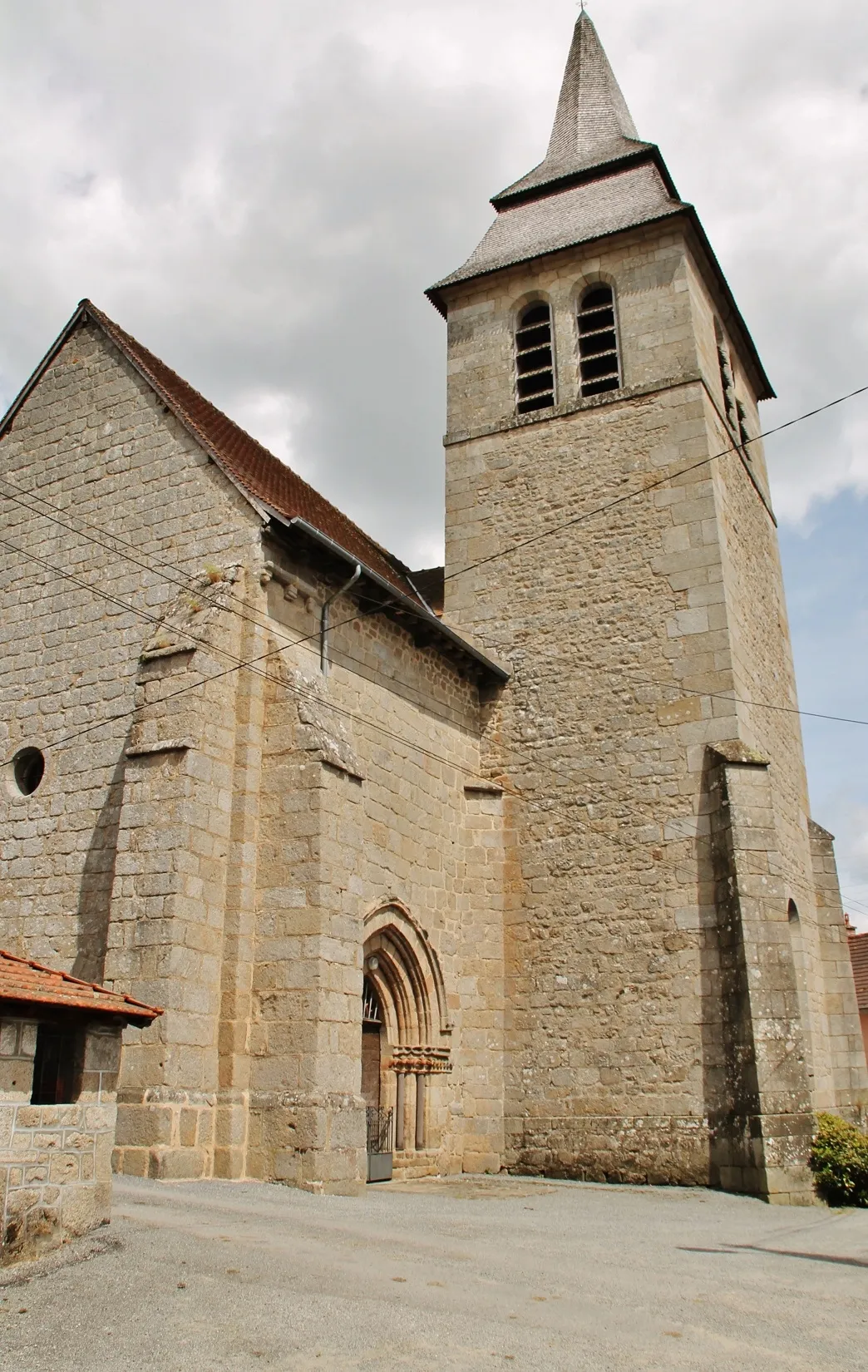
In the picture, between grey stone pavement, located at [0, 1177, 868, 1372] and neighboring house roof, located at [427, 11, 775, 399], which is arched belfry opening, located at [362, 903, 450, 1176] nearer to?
grey stone pavement, located at [0, 1177, 868, 1372]

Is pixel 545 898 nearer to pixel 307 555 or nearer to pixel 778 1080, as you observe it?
pixel 778 1080

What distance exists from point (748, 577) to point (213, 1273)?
39.8 ft

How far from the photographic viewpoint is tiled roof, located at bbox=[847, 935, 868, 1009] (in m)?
22.8

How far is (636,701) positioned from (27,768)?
22.6ft

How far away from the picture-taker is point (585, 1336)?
186 inches

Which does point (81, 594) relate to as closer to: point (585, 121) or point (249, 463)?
point (249, 463)

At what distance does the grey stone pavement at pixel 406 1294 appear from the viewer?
14.2ft

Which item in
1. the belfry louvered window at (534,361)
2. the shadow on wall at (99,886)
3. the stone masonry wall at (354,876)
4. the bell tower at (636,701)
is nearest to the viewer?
the stone masonry wall at (354,876)

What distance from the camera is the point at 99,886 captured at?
10.1 meters

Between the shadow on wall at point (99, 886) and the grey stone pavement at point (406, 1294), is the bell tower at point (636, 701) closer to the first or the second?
the grey stone pavement at point (406, 1294)

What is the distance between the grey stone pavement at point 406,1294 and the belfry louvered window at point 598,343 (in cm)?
1131

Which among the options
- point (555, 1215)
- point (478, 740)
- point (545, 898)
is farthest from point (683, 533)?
point (555, 1215)

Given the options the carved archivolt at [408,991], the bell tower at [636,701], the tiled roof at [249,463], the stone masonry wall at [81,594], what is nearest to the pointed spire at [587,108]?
the bell tower at [636,701]

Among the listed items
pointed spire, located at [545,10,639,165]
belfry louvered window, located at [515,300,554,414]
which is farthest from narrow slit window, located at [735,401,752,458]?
pointed spire, located at [545,10,639,165]
